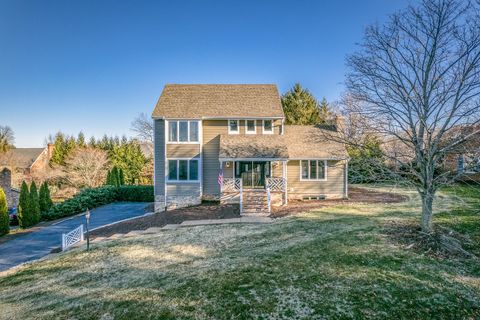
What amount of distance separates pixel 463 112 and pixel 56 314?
11.8 metres

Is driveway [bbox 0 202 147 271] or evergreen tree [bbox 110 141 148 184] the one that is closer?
driveway [bbox 0 202 147 271]

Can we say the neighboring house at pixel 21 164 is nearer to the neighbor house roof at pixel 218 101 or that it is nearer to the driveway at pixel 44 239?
the driveway at pixel 44 239

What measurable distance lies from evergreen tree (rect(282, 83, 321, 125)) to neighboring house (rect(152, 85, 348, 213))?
55.5ft

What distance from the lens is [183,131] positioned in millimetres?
17578

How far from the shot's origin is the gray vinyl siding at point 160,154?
57.7 feet

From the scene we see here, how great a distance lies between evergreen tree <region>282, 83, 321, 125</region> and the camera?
34875 mm

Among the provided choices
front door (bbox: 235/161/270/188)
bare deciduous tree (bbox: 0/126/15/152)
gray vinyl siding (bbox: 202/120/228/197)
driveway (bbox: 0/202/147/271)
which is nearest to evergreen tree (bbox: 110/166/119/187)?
driveway (bbox: 0/202/147/271)

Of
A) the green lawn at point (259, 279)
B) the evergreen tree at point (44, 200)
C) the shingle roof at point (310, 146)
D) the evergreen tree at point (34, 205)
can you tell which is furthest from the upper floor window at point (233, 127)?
the evergreen tree at point (44, 200)

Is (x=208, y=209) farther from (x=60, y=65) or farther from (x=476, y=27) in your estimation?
(x=60, y=65)

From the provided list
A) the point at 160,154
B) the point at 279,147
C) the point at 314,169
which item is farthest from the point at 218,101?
the point at 314,169

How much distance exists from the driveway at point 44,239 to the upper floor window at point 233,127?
31.3 ft

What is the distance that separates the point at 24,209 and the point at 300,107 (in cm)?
3145

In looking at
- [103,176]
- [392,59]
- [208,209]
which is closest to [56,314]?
[208,209]

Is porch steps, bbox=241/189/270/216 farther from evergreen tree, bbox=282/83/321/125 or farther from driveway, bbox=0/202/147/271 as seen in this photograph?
evergreen tree, bbox=282/83/321/125
